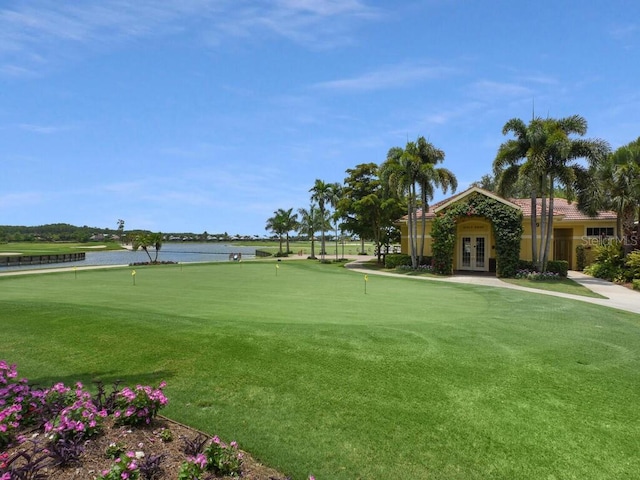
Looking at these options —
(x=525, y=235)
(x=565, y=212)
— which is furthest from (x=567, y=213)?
(x=525, y=235)

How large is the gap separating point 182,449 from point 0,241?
152m

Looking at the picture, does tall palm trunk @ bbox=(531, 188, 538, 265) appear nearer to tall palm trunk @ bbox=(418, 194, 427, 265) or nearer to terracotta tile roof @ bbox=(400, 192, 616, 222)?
terracotta tile roof @ bbox=(400, 192, 616, 222)

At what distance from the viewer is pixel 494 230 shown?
2566 cm

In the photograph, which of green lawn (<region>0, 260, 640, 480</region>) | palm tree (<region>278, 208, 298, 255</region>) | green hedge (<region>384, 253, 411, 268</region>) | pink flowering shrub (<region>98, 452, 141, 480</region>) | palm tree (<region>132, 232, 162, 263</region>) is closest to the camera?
pink flowering shrub (<region>98, 452, 141, 480</region>)

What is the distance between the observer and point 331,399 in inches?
203

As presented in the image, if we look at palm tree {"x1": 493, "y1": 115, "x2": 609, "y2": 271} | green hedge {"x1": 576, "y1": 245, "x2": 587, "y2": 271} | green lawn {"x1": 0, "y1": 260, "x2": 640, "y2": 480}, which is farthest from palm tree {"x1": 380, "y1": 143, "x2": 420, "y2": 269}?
green lawn {"x1": 0, "y1": 260, "x2": 640, "y2": 480}

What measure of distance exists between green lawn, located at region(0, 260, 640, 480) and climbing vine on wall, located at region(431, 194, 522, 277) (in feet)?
47.2

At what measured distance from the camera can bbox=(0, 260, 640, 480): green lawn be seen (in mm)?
4016

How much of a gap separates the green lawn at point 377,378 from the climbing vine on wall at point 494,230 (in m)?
14.4

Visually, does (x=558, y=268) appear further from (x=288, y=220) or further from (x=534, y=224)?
(x=288, y=220)

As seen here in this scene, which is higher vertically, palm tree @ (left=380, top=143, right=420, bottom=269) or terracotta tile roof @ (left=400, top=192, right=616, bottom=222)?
palm tree @ (left=380, top=143, right=420, bottom=269)

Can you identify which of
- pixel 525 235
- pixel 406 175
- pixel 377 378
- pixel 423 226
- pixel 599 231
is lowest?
pixel 377 378

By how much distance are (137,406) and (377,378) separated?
3.29m

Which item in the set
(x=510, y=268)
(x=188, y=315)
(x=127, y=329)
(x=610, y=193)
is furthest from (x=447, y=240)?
(x=127, y=329)
